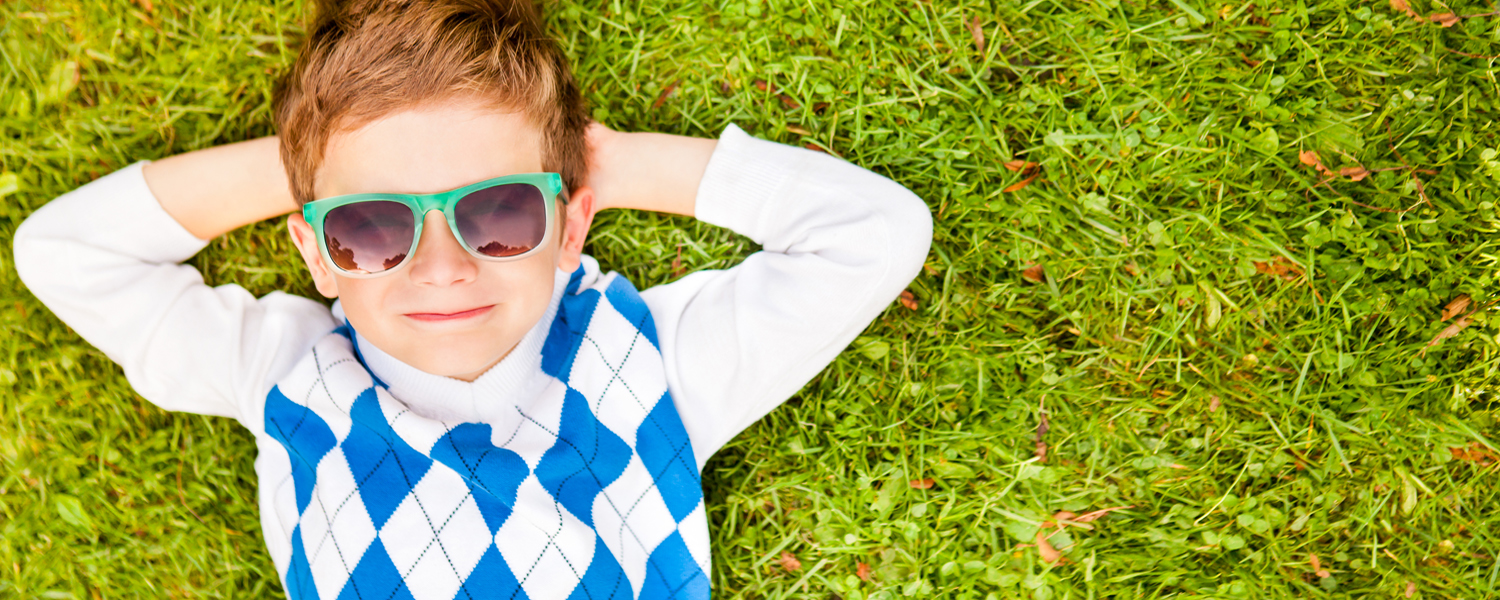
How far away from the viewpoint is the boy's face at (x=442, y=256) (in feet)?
7.30

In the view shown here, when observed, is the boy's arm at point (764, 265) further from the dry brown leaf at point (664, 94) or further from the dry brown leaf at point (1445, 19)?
the dry brown leaf at point (1445, 19)

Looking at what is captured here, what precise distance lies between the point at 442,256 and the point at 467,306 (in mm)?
170

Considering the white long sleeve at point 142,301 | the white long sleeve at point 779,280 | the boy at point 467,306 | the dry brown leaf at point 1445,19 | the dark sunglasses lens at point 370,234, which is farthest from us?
the dry brown leaf at point 1445,19

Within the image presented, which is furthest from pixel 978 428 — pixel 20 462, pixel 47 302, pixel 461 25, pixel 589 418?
pixel 20 462

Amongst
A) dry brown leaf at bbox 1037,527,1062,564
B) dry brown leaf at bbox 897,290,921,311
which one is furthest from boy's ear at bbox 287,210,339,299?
dry brown leaf at bbox 1037,527,1062,564

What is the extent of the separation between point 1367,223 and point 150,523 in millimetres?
4640

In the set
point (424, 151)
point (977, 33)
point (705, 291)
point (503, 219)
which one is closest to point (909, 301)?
point (705, 291)

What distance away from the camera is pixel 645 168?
278cm

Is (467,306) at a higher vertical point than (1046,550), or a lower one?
higher

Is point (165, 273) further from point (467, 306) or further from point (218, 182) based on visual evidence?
point (467, 306)

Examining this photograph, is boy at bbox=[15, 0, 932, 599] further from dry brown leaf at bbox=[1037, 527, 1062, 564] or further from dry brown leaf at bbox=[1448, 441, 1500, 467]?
dry brown leaf at bbox=[1448, 441, 1500, 467]

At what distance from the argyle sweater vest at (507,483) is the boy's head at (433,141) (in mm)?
250

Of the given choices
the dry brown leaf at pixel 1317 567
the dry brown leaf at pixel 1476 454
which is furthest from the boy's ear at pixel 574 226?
the dry brown leaf at pixel 1476 454

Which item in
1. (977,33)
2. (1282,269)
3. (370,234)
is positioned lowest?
(1282,269)
